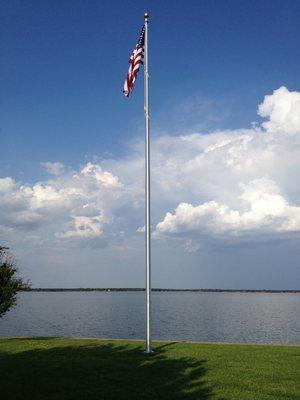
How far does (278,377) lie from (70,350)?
30.6 ft

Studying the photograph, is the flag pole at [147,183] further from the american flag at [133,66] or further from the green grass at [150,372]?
the green grass at [150,372]

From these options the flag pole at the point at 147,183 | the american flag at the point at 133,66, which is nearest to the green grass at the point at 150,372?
the flag pole at the point at 147,183

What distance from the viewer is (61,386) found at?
13000mm

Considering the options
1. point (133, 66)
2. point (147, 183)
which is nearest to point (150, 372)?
point (147, 183)

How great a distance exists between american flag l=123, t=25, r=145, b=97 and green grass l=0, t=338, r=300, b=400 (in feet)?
38.6

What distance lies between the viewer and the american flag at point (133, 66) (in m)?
21.3

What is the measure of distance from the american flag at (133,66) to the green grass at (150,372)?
11779 millimetres

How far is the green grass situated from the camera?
40.4 feet

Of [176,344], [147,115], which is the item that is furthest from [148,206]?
[176,344]

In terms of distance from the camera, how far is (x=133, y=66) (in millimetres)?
21609

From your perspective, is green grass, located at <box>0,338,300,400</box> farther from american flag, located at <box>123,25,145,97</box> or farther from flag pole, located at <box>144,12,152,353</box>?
american flag, located at <box>123,25,145,97</box>

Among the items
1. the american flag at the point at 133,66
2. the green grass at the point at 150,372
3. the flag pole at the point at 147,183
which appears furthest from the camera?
the american flag at the point at 133,66

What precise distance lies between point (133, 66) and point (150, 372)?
44.5 feet

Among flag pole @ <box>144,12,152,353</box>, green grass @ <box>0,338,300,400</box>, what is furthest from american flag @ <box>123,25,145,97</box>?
green grass @ <box>0,338,300,400</box>
